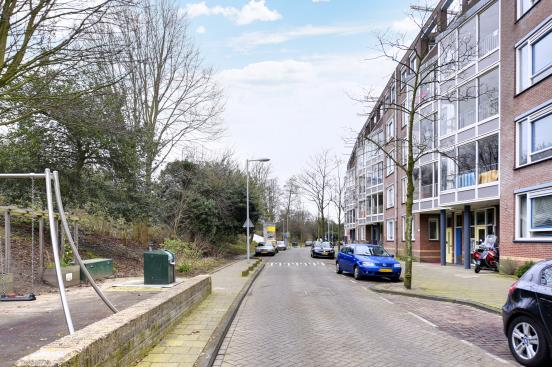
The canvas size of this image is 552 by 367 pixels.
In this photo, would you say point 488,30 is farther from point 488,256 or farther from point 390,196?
point 390,196

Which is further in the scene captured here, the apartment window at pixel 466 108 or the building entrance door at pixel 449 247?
the building entrance door at pixel 449 247

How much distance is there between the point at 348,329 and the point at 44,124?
1326 centimetres

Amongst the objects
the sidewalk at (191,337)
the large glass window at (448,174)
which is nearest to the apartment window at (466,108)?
the large glass window at (448,174)

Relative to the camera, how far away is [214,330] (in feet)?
25.1

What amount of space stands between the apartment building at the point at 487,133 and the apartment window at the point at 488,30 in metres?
0.05

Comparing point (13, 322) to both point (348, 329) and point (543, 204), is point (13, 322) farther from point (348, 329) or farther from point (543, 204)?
point (543, 204)

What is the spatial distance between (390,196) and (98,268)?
29.1m

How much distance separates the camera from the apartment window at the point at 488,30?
21.3 meters

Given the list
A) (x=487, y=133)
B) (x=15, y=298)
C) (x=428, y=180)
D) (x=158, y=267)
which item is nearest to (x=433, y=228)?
(x=428, y=180)

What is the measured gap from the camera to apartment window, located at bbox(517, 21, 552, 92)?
1688cm

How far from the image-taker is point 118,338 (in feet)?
16.2

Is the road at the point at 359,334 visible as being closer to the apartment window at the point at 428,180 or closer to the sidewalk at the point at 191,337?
the sidewalk at the point at 191,337

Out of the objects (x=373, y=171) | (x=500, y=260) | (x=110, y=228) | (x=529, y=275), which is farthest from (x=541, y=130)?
(x=373, y=171)

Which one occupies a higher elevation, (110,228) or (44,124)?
(44,124)
